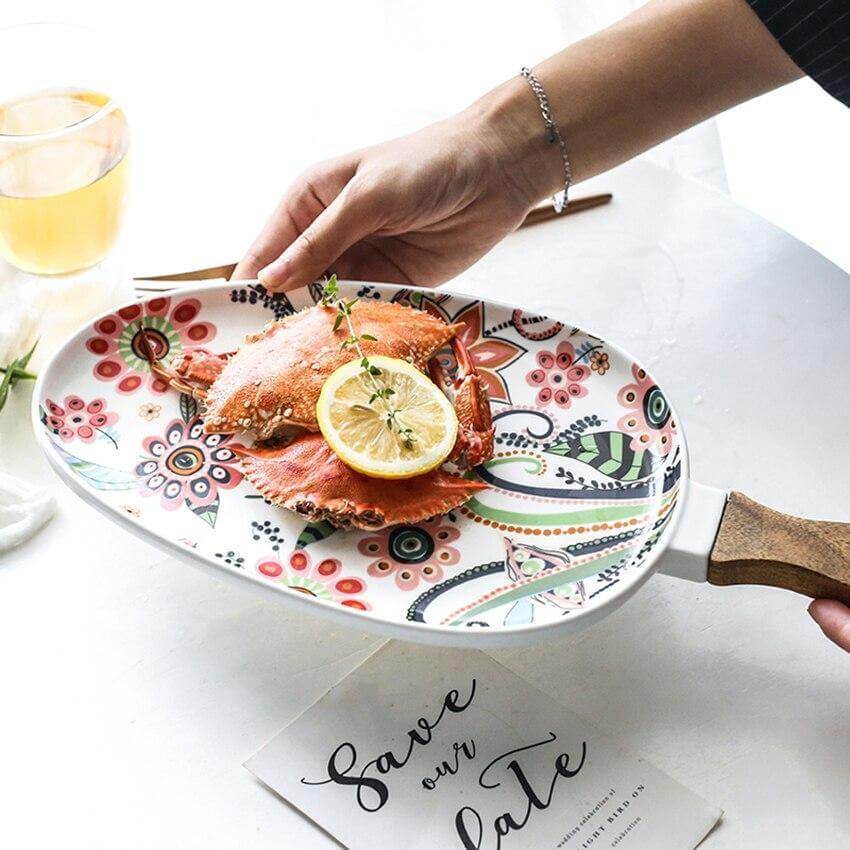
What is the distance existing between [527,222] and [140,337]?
0.56 metres

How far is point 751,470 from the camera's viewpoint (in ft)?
4.00

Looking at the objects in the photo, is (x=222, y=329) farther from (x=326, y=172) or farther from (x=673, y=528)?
(x=673, y=528)

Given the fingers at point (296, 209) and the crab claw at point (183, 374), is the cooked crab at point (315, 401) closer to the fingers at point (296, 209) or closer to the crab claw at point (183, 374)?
the crab claw at point (183, 374)

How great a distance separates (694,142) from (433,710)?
1597 mm

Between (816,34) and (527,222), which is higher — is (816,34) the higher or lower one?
the higher one

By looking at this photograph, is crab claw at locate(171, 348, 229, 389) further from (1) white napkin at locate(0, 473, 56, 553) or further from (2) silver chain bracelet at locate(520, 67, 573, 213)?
(2) silver chain bracelet at locate(520, 67, 573, 213)

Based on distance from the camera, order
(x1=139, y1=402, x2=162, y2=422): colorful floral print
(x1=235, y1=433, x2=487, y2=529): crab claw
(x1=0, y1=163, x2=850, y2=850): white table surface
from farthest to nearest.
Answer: (x1=139, y1=402, x2=162, y2=422): colorful floral print → (x1=235, y1=433, x2=487, y2=529): crab claw → (x1=0, y1=163, x2=850, y2=850): white table surface

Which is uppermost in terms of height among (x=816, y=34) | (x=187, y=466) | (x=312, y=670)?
(x=816, y=34)

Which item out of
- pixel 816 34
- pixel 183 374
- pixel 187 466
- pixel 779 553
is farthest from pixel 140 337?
pixel 816 34

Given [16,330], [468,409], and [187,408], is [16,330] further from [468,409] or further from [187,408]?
[468,409]

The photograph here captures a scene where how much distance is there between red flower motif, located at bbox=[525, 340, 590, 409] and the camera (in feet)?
3.95

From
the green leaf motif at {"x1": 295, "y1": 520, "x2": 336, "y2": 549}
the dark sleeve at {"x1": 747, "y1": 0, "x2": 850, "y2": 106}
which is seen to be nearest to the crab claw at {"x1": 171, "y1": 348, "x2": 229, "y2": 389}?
the green leaf motif at {"x1": 295, "y1": 520, "x2": 336, "y2": 549}

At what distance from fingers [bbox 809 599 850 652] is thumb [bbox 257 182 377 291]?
0.64 metres

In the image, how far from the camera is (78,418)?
3.80ft
